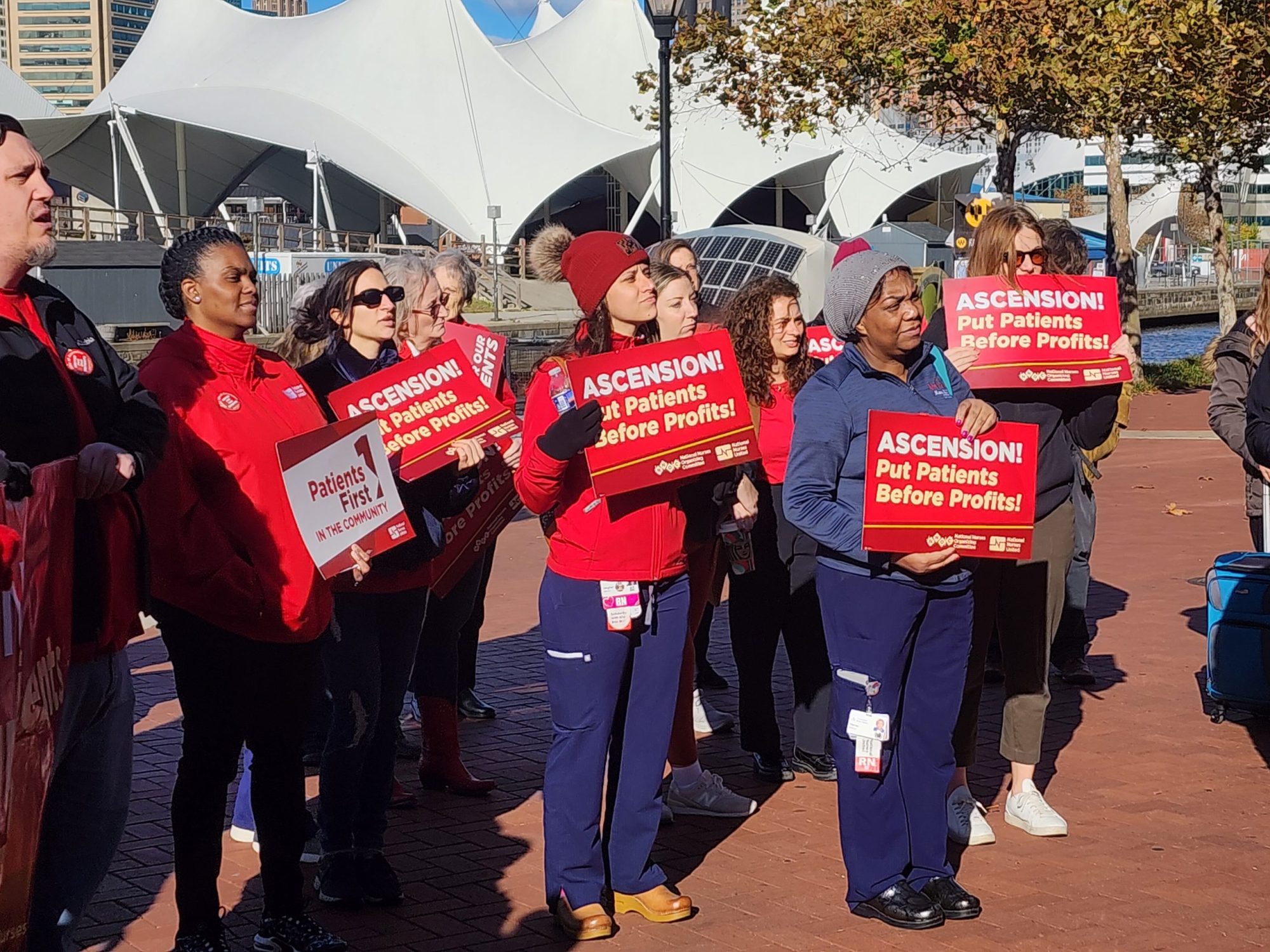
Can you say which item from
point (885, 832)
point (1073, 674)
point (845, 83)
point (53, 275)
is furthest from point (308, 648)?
point (53, 275)

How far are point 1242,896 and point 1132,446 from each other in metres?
13.6

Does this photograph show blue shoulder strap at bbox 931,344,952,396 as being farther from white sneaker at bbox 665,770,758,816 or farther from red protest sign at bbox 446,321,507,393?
red protest sign at bbox 446,321,507,393

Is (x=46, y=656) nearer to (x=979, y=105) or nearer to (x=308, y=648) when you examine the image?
(x=308, y=648)

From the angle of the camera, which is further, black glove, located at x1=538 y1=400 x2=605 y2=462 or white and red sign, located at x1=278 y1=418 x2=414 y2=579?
black glove, located at x1=538 y1=400 x2=605 y2=462

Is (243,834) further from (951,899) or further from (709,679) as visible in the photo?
(709,679)

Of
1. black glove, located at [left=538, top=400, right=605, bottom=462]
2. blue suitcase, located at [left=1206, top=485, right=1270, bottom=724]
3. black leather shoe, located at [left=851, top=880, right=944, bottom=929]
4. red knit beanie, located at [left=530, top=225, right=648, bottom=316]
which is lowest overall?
black leather shoe, located at [left=851, top=880, right=944, bottom=929]

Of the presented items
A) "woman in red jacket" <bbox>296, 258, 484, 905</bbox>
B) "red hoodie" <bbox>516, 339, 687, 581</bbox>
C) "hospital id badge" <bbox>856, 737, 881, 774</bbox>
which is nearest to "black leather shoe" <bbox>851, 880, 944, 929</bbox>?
"hospital id badge" <bbox>856, 737, 881, 774</bbox>

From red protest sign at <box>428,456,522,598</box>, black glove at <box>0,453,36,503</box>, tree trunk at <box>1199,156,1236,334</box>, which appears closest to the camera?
black glove at <box>0,453,36,503</box>

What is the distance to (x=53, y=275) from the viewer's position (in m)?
25.2

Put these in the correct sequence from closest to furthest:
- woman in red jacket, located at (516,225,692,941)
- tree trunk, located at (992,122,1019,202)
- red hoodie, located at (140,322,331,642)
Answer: red hoodie, located at (140,322,331,642) → woman in red jacket, located at (516,225,692,941) → tree trunk, located at (992,122,1019,202)

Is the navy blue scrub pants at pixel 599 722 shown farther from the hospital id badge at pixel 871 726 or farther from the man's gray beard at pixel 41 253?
the man's gray beard at pixel 41 253

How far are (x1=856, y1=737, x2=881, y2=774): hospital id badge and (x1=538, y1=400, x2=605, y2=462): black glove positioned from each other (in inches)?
47.4

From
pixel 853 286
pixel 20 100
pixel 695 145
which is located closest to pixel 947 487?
pixel 853 286

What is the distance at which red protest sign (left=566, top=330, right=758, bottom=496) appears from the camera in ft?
14.5
